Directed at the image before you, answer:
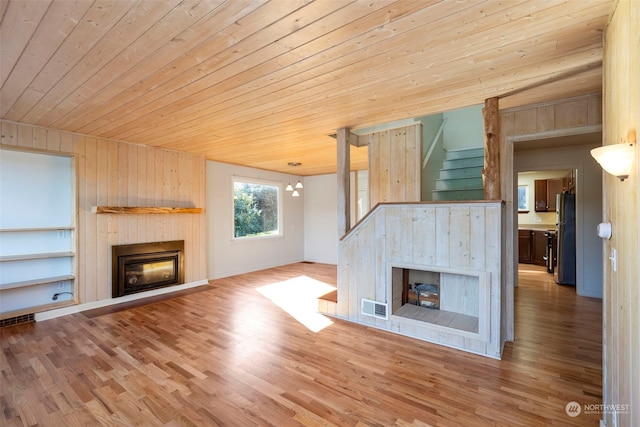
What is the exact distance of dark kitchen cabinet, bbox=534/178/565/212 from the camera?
7359 millimetres

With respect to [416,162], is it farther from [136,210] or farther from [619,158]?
[136,210]

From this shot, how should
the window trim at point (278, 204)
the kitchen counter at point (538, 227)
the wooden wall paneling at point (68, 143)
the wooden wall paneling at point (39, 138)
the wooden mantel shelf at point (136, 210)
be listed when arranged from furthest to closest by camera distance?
1. the kitchen counter at point (538, 227)
2. the window trim at point (278, 204)
3. the wooden mantel shelf at point (136, 210)
4. the wooden wall paneling at point (68, 143)
5. the wooden wall paneling at point (39, 138)

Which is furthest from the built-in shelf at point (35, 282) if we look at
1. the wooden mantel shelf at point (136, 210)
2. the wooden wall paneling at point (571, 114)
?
the wooden wall paneling at point (571, 114)

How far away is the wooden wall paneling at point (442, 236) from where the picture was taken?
9.66 ft

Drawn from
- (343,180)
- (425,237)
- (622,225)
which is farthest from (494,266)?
(343,180)

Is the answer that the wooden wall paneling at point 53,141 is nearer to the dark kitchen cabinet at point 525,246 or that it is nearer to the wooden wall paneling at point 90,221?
the wooden wall paneling at point 90,221

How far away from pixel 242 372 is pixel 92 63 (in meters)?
2.78

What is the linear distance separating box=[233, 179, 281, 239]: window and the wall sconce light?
20.2 ft

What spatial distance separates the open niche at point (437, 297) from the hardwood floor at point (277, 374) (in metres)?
0.37

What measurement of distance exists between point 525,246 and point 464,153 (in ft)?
13.2

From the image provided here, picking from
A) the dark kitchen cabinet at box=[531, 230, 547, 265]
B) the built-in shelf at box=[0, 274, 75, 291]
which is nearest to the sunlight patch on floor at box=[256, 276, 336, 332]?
the built-in shelf at box=[0, 274, 75, 291]

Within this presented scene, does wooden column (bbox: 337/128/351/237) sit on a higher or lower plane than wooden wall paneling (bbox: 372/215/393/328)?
higher

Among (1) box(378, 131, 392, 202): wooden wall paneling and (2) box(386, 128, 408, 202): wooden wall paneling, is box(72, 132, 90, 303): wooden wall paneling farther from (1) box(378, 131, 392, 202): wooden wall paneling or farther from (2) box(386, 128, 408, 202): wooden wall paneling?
(2) box(386, 128, 408, 202): wooden wall paneling

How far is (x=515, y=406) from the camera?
2.02m
